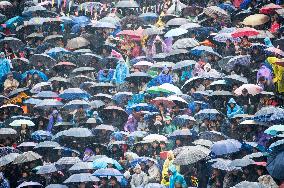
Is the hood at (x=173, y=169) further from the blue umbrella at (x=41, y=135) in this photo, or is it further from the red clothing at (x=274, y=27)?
the red clothing at (x=274, y=27)

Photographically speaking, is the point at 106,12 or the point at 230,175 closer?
the point at 230,175

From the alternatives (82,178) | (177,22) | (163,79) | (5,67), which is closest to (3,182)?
(82,178)

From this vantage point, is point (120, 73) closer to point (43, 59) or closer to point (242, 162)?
point (43, 59)

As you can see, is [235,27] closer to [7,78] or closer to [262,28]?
[262,28]

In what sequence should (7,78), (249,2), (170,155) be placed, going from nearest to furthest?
(170,155), (7,78), (249,2)

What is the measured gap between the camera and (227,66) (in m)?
21.8

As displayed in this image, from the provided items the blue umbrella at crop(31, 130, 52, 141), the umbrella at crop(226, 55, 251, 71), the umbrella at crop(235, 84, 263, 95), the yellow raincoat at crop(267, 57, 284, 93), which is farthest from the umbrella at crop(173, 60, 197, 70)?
the blue umbrella at crop(31, 130, 52, 141)

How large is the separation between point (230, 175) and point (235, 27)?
399 inches

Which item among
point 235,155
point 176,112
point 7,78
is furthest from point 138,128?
point 7,78

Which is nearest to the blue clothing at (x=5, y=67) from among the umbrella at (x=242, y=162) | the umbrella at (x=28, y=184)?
the umbrella at (x=28, y=184)

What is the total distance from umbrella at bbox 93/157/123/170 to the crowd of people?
1.1 inches

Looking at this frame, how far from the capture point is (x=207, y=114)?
757 inches

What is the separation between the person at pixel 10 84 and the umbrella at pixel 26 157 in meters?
5.68

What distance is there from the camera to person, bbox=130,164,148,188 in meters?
17.5
